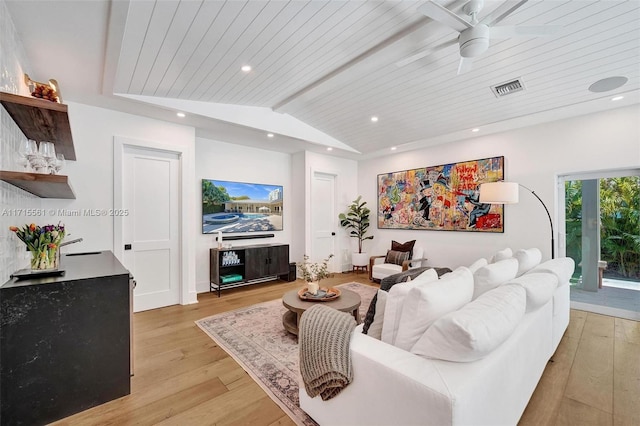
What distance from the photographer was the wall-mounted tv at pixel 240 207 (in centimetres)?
468

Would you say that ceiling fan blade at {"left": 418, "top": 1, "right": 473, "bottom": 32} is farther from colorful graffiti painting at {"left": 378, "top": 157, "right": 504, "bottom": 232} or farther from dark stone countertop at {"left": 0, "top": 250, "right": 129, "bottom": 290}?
colorful graffiti painting at {"left": 378, "top": 157, "right": 504, "bottom": 232}

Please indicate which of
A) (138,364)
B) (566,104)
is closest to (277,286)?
(138,364)

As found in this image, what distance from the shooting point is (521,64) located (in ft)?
9.23

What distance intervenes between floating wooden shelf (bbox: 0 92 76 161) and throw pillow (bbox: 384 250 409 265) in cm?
467

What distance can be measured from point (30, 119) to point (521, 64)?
421cm

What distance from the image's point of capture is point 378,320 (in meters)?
1.71

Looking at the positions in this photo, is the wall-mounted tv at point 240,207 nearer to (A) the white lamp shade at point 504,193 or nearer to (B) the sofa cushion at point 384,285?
(B) the sofa cushion at point 384,285

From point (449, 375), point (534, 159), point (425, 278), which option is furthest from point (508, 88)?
point (449, 375)

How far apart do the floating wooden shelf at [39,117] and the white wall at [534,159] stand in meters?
5.20

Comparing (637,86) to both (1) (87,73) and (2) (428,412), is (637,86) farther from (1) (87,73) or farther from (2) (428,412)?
(1) (87,73)

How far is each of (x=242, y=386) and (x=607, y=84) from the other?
4738mm

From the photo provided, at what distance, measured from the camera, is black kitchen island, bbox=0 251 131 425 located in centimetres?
165

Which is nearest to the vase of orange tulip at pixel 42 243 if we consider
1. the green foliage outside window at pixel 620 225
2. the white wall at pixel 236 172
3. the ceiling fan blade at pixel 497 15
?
the white wall at pixel 236 172

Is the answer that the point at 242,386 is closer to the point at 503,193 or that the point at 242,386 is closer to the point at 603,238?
the point at 503,193
